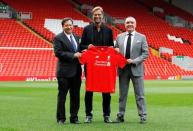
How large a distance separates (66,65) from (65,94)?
1.79 feet

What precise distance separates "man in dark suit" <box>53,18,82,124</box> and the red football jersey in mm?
223

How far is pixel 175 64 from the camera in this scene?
1596 inches

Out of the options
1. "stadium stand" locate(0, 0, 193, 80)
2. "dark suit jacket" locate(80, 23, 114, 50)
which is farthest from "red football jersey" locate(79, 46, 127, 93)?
"stadium stand" locate(0, 0, 193, 80)

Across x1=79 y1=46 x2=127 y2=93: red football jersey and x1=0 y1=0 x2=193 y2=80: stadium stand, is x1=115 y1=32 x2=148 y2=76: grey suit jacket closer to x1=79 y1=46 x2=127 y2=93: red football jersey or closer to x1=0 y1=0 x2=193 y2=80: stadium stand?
x1=79 y1=46 x2=127 y2=93: red football jersey

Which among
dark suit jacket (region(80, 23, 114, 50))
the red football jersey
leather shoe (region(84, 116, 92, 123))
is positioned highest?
dark suit jacket (region(80, 23, 114, 50))

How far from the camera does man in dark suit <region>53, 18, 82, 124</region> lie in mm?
9898

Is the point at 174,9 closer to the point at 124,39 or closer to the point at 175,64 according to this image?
the point at 175,64

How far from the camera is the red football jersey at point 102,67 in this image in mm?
10023

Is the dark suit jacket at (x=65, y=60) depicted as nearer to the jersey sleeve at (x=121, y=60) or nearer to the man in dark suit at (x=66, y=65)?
the man in dark suit at (x=66, y=65)

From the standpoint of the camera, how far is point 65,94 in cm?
1006

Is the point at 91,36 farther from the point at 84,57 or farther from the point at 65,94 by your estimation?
the point at 65,94

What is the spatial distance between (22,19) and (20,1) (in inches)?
120

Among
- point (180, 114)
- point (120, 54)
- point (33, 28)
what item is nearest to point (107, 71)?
point (120, 54)

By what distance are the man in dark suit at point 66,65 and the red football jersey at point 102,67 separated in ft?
0.73
